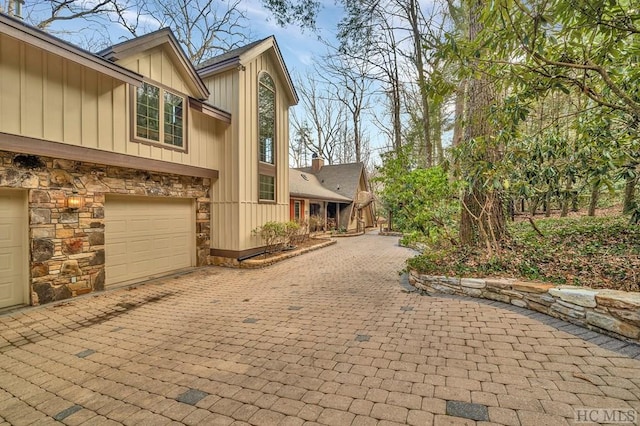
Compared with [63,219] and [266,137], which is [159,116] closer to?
[63,219]

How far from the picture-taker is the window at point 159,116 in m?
6.41

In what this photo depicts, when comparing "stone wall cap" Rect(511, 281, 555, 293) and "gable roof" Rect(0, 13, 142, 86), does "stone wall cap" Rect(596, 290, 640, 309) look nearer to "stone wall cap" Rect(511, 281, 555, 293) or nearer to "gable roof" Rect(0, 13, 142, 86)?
"stone wall cap" Rect(511, 281, 555, 293)

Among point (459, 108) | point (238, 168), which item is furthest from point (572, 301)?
point (459, 108)

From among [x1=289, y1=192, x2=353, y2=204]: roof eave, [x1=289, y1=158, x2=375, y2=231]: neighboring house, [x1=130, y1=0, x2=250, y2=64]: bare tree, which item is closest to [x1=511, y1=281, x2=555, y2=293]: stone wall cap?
[x1=289, y1=192, x2=353, y2=204]: roof eave

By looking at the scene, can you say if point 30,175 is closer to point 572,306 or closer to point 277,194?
point 277,194

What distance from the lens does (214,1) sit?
44.5ft

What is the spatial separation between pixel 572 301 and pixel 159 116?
334 inches

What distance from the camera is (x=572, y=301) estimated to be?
3461 millimetres

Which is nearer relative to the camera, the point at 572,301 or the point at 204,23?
the point at 572,301

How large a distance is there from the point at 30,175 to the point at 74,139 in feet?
Answer: 3.06

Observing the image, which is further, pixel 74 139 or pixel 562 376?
pixel 74 139

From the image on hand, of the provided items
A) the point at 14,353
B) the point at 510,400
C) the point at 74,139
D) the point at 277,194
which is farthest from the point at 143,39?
the point at 510,400

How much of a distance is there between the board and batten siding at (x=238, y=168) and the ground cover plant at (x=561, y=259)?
487 cm

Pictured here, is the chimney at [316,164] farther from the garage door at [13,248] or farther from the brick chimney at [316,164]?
the garage door at [13,248]
